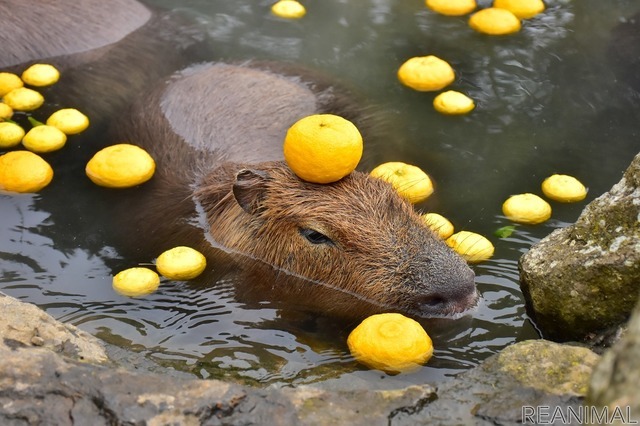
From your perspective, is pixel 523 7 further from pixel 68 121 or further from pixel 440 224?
pixel 68 121

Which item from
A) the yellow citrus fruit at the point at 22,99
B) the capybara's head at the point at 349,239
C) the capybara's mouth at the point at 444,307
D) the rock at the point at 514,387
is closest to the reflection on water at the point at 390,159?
the capybara's mouth at the point at 444,307

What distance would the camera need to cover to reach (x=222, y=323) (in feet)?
14.8

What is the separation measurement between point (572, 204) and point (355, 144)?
1674 mm

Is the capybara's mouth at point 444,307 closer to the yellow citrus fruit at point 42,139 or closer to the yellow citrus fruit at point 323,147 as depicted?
the yellow citrus fruit at point 323,147

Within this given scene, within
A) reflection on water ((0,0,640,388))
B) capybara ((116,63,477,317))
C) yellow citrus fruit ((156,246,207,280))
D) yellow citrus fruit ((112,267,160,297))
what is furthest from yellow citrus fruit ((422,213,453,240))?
yellow citrus fruit ((112,267,160,297))

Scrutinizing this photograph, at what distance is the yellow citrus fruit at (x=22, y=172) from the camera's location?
545 centimetres

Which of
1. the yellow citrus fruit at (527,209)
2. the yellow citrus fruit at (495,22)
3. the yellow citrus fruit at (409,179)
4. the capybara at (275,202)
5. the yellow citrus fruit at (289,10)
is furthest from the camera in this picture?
the yellow citrus fruit at (289,10)

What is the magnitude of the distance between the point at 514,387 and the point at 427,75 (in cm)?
394

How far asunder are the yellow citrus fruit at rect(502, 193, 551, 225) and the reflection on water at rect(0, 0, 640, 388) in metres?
0.06

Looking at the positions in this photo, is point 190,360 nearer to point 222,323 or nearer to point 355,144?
point 222,323

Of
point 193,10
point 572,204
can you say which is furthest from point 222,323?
point 193,10

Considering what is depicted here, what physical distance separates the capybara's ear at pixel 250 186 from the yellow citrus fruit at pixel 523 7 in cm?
361

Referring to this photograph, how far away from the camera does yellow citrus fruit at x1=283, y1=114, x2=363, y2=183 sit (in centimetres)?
443

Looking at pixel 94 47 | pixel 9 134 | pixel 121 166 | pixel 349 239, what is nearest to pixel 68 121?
pixel 9 134
